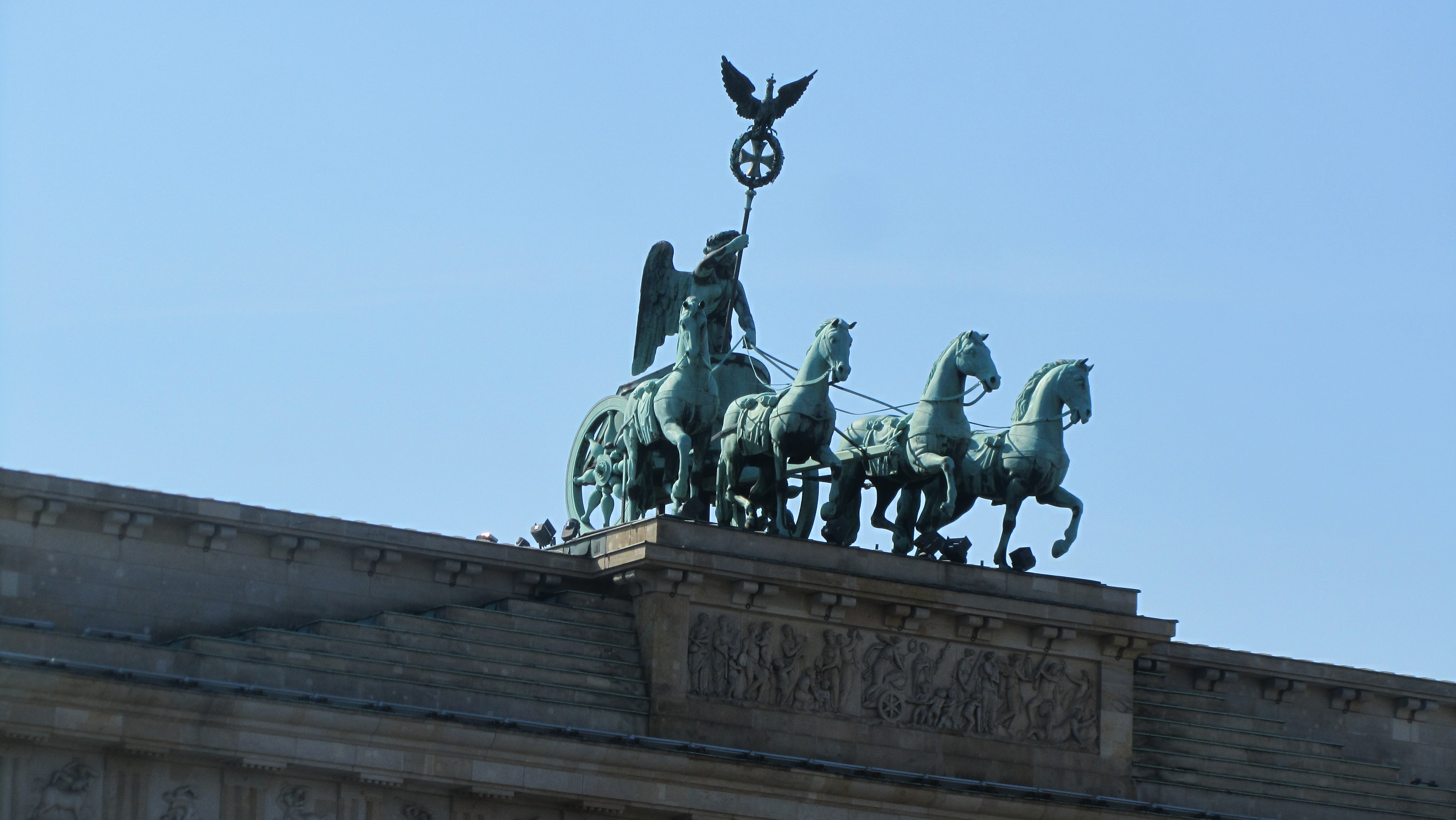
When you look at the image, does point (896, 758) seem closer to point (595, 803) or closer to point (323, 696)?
point (595, 803)

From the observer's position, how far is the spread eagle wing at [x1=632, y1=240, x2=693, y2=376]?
43938 millimetres

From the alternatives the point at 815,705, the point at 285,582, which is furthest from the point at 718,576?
the point at 285,582

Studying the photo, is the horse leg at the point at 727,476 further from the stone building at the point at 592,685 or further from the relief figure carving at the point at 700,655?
the relief figure carving at the point at 700,655

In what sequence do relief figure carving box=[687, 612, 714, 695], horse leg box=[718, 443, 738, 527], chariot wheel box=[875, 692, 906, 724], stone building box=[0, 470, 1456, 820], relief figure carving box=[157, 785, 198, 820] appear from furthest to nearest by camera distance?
horse leg box=[718, 443, 738, 527] < chariot wheel box=[875, 692, 906, 724] < relief figure carving box=[687, 612, 714, 695] < stone building box=[0, 470, 1456, 820] < relief figure carving box=[157, 785, 198, 820]

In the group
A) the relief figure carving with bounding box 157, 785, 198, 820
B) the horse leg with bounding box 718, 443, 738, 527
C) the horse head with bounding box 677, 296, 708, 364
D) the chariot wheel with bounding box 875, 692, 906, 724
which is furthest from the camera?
the horse leg with bounding box 718, 443, 738, 527

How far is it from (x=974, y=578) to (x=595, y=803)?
21.8ft

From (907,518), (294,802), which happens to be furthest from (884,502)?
(294,802)

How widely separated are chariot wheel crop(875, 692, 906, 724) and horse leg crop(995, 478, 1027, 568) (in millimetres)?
2647

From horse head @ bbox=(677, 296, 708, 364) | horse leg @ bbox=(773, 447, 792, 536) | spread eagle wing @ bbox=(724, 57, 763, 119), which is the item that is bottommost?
horse leg @ bbox=(773, 447, 792, 536)

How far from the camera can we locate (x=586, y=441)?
44.3 m

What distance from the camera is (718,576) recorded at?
3884cm

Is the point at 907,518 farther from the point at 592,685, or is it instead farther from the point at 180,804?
the point at 180,804

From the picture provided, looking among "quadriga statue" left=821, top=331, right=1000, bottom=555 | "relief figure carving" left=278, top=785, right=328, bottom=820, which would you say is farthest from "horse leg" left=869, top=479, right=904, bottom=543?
"relief figure carving" left=278, top=785, right=328, bottom=820

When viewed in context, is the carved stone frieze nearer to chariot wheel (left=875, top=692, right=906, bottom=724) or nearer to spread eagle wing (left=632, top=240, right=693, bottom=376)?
chariot wheel (left=875, top=692, right=906, bottom=724)
